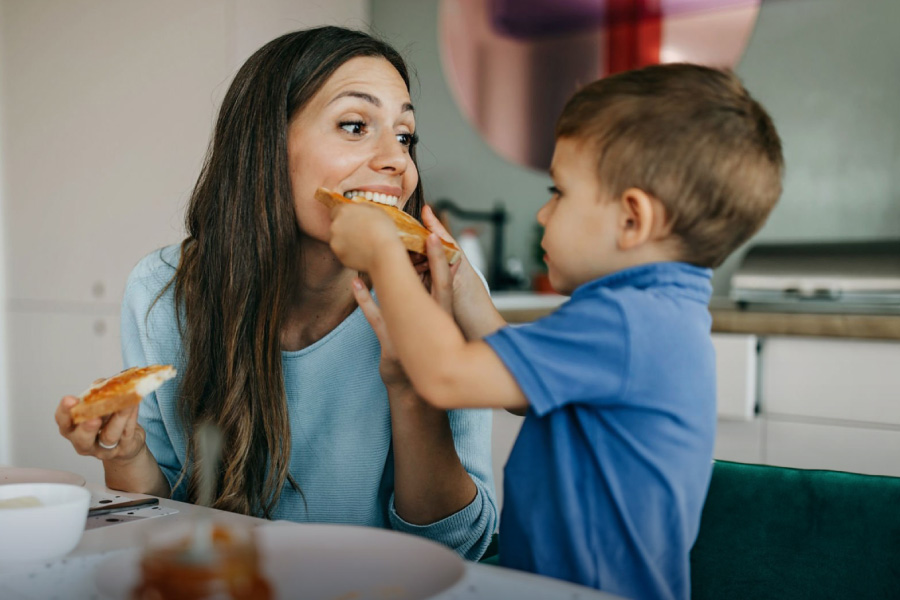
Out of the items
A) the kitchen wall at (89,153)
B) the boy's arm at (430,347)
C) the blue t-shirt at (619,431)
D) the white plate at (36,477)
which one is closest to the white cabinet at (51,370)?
the kitchen wall at (89,153)

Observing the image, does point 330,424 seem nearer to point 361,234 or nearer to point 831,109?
point 361,234

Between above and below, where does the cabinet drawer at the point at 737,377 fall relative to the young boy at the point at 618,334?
below

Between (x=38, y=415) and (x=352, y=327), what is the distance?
249 cm

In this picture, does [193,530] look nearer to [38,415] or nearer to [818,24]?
[818,24]

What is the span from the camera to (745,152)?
852 millimetres

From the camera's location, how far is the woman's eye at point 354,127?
128 cm

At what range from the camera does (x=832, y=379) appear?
194cm

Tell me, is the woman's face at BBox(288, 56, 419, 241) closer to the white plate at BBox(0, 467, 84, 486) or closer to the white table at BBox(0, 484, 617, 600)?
the white plate at BBox(0, 467, 84, 486)

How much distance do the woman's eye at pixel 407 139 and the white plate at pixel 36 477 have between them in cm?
73

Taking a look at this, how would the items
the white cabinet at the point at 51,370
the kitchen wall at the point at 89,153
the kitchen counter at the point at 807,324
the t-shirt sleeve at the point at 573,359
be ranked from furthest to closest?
the white cabinet at the point at 51,370 → the kitchen wall at the point at 89,153 → the kitchen counter at the point at 807,324 → the t-shirt sleeve at the point at 573,359

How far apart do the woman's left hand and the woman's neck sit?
25 cm

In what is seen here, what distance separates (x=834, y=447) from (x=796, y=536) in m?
1.08

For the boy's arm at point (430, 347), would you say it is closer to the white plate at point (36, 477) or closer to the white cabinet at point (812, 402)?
the white plate at point (36, 477)

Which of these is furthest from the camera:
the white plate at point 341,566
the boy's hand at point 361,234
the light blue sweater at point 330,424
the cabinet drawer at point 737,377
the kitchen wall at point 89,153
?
the kitchen wall at point 89,153
